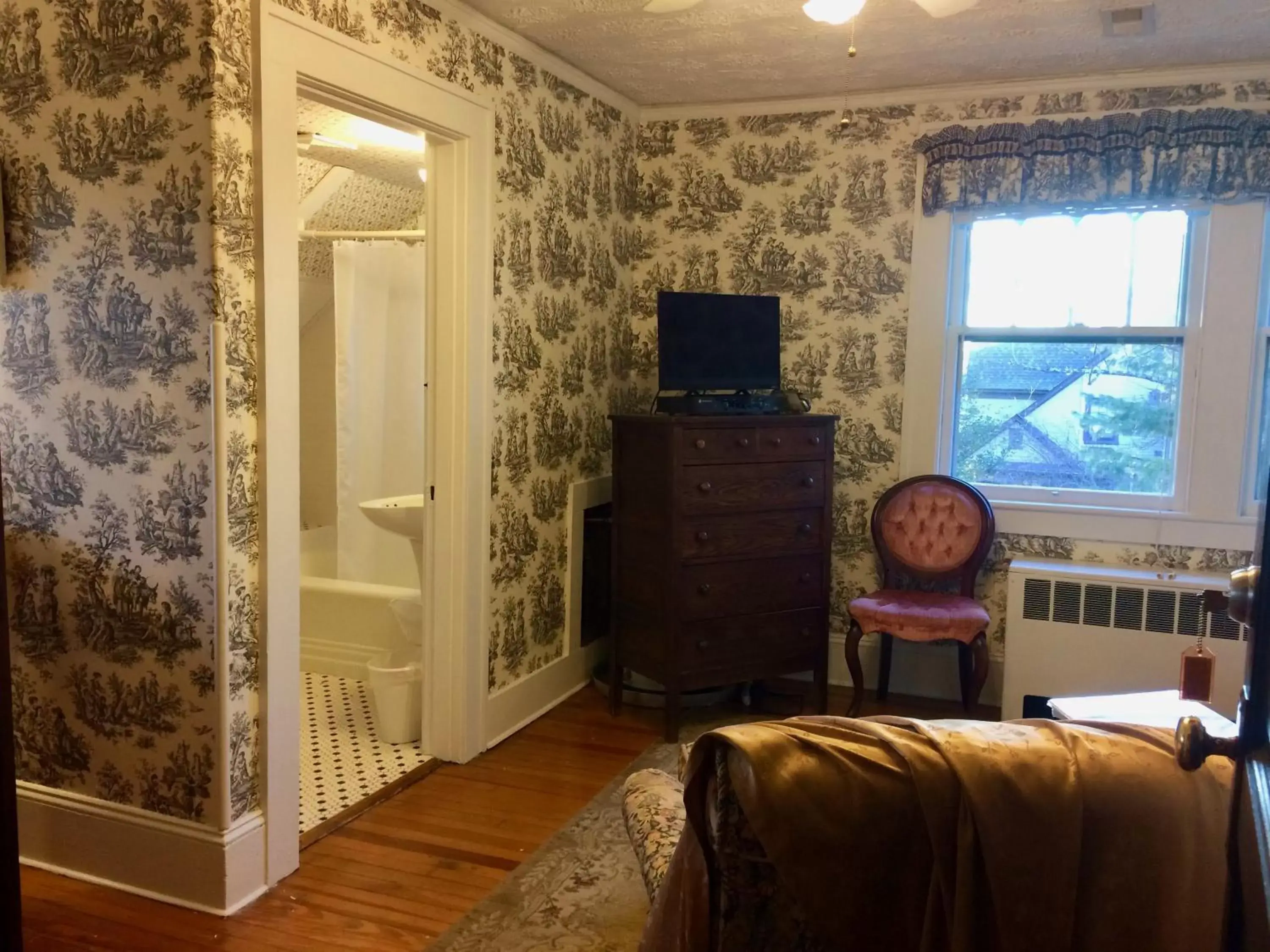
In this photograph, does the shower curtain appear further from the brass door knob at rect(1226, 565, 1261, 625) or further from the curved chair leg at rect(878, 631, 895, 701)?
the brass door knob at rect(1226, 565, 1261, 625)


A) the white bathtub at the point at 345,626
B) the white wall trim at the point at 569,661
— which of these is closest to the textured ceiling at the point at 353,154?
the white wall trim at the point at 569,661

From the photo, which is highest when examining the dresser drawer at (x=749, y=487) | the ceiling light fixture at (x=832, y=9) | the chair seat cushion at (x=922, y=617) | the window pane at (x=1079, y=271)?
the ceiling light fixture at (x=832, y=9)

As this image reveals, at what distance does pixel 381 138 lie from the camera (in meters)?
3.81

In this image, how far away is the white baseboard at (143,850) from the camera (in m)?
2.42

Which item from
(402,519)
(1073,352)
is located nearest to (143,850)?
(402,519)

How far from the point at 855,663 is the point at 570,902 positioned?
1637mm

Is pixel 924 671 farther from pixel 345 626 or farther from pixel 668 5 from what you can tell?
pixel 668 5

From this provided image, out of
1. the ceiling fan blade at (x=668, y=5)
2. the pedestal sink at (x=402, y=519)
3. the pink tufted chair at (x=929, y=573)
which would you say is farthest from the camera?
the pedestal sink at (x=402, y=519)

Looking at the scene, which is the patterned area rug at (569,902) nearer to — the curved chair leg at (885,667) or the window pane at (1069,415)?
the curved chair leg at (885,667)

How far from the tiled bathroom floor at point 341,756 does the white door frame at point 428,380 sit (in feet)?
0.52

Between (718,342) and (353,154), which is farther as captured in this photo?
(353,154)

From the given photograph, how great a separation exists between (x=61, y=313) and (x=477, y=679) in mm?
1673

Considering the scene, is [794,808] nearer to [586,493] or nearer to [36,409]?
[36,409]

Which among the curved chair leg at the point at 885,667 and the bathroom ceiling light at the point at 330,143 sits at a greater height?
the bathroom ceiling light at the point at 330,143
